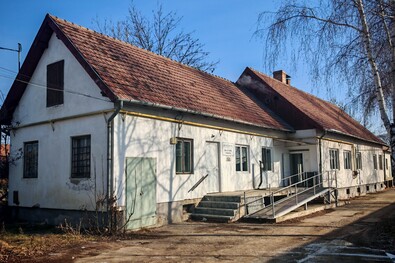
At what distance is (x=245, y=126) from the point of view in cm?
1838

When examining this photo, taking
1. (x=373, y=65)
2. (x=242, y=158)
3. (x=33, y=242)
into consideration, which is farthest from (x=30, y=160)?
(x=373, y=65)

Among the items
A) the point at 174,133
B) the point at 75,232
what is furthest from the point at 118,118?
the point at 75,232

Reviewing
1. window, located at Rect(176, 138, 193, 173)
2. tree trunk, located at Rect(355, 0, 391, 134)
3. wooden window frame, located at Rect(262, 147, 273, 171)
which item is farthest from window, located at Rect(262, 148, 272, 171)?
tree trunk, located at Rect(355, 0, 391, 134)

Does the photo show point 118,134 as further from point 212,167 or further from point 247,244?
point 247,244

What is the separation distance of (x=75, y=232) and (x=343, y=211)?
11269 millimetres

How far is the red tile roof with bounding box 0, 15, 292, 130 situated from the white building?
62mm

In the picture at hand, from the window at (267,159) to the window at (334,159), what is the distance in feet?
16.3

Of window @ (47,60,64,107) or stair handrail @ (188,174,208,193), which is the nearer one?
window @ (47,60,64,107)

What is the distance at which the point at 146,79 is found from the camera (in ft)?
48.8

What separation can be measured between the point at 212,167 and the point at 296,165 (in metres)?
8.02

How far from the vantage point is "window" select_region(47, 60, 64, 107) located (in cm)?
1433

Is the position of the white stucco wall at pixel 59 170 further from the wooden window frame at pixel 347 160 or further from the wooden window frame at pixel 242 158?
the wooden window frame at pixel 347 160

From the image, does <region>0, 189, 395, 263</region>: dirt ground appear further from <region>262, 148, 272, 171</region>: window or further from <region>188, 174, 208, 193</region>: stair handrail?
<region>262, 148, 272, 171</region>: window

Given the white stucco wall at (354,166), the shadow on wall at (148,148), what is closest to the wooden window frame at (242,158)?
the shadow on wall at (148,148)
